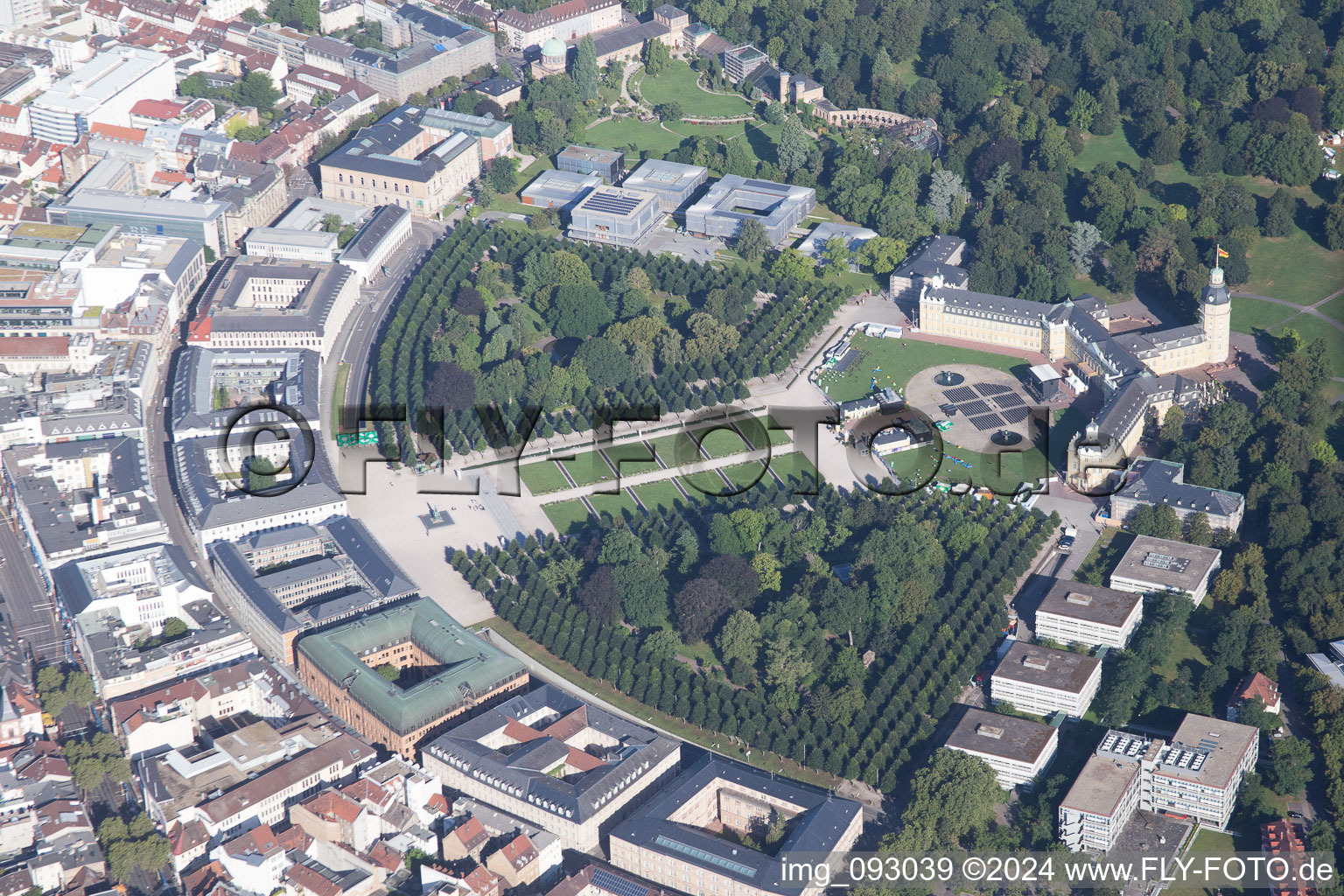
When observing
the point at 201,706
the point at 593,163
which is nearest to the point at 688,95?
the point at 593,163

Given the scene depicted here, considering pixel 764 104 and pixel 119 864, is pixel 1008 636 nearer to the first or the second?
pixel 119 864

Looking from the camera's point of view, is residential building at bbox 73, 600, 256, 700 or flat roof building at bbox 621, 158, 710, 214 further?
flat roof building at bbox 621, 158, 710, 214

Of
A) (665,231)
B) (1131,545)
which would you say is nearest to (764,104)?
(665,231)

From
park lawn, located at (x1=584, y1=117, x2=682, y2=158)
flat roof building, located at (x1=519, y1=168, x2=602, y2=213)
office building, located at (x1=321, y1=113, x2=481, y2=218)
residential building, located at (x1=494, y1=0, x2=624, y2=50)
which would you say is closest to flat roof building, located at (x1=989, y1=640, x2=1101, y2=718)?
flat roof building, located at (x1=519, y1=168, x2=602, y2=213)

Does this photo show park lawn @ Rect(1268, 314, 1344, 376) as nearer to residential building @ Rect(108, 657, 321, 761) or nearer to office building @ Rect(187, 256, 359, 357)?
office building @ Rect(187, 256, 359, 357)

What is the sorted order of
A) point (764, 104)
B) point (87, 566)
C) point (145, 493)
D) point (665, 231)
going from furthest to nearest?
1. point (764, 104)
2. point (665, 231)
3. point (145, 493)
4. point (87, 566)

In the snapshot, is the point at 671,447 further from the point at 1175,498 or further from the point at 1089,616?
the point at 1175,498
